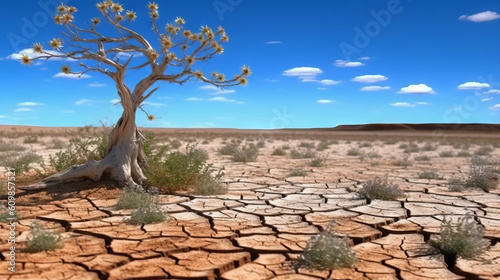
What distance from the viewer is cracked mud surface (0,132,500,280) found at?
423 centimetres

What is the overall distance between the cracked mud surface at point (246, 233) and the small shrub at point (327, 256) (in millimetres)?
95

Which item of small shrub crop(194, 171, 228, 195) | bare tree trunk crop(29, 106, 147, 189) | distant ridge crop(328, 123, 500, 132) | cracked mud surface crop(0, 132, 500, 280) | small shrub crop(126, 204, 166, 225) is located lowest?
cracked mud surface crop(0, 132, 500, 280)

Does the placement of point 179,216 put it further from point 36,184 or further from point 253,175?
point 253,175

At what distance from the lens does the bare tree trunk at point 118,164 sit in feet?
26.1

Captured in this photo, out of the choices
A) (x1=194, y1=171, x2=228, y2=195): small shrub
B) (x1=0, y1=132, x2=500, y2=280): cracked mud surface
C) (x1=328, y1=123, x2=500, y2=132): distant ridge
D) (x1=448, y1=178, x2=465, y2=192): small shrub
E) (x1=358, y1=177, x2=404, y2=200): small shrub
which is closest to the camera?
(x1=0, y1=132, x2=500, y2=280): cracked mud surface

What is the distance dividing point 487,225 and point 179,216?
3798 mm

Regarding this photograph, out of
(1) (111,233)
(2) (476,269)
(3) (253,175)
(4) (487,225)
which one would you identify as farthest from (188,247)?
(3) (253,175)

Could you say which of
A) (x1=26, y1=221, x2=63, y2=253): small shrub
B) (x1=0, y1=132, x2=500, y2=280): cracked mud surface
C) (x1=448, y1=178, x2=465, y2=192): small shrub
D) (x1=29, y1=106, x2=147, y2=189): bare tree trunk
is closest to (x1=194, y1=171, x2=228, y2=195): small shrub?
(x1=0, y1=132, x2=500, y2=280): cracked mud surface

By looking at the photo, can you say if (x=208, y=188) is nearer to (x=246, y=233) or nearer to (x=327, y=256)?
(x=246, y=233)

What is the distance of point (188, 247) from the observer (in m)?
4.89

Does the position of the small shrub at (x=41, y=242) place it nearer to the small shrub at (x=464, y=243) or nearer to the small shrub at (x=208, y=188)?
the small shrub at (x=208, y=188)

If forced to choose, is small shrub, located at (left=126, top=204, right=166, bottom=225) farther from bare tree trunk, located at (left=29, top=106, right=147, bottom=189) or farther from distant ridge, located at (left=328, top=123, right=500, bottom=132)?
distant ridge, located at (left=328, top=123, right=500, bottom=132)

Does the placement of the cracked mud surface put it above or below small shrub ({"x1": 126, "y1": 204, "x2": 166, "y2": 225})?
below

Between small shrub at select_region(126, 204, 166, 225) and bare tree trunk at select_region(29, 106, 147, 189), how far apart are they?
204 cm
